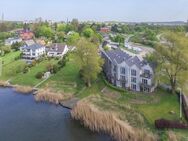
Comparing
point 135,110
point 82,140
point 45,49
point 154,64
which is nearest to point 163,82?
point 154,64

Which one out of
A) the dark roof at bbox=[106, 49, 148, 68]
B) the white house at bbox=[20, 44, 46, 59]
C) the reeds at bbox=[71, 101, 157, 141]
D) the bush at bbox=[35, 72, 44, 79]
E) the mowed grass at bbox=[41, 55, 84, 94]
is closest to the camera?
the reeds at bbox=[71, 101, 157, 141]

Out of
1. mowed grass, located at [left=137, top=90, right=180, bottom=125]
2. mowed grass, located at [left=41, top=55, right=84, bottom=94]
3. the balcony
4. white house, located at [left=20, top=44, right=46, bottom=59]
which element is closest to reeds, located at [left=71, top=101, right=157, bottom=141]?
mowed grass, located at [left=137, top=90, right=180, bottom=125]

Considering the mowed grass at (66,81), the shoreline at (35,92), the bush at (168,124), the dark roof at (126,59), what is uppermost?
the dark roof at (126,59)

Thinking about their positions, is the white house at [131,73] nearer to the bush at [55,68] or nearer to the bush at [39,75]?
the bush at [55,68]

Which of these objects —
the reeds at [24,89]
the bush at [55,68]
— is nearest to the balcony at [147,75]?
the reeds at [24,89]

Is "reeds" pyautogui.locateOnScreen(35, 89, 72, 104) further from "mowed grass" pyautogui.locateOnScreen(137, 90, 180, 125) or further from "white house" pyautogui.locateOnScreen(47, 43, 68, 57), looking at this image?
"white house" pyautogui.locateOnScreen(47, 43, 68, 57)

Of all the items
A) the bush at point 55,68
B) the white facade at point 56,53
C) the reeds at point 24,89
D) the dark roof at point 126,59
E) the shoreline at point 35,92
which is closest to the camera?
the shoreline at point 35,92

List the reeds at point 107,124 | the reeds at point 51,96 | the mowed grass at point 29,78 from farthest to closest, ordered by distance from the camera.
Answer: the mowed grass at point 29,78, the reeds at point 51,96, the reeds at point 107,124
